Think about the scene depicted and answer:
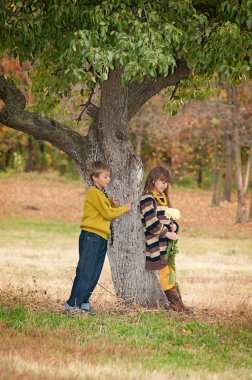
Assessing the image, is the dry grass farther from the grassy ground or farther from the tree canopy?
the tree canopy

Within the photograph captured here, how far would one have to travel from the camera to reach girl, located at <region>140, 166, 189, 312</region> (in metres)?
9.30

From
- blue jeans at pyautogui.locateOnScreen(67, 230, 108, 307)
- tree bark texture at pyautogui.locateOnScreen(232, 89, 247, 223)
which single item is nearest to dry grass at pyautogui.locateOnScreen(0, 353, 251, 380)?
blue jeans at pyautogui.locateOnScreen(67, 230, 108, 307)

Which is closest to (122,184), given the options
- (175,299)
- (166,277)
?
(166,277)

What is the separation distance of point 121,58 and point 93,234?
2.16 metres

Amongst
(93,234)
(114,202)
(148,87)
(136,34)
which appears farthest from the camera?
(148,87)

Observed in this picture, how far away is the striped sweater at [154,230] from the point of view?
9338mm

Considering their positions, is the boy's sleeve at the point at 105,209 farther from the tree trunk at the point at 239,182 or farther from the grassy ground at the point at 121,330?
the tree trunk at the point at 239,182

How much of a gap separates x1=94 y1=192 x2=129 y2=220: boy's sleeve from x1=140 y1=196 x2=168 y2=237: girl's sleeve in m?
0.62

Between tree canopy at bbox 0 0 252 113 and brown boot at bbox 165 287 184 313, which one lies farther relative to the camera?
brown boot at bbox 165 287 184 313

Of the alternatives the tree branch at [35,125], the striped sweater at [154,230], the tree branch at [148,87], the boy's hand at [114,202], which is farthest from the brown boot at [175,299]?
the tree branch at [148,87]

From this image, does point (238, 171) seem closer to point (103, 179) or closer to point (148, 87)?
point (148, 87)

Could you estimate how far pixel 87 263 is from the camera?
900cm

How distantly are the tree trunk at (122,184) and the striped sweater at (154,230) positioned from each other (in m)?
0.12

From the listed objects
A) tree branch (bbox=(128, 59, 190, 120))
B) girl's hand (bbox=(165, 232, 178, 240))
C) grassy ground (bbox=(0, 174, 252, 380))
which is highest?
tree branch (bbox=(128, 59, 190, 120))
